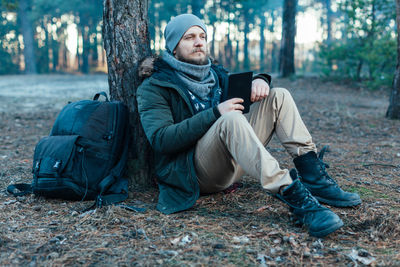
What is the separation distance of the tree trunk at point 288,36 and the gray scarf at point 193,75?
11.9 m

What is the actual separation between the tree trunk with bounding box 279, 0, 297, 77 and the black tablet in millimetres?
12097


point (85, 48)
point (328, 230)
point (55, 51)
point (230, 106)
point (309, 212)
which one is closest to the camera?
point (328, 230)

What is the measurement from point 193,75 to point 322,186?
4.49ft

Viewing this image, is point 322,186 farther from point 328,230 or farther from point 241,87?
point 241,87

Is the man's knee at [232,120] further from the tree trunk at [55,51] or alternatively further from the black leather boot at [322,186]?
the tree trunk at [55,51]

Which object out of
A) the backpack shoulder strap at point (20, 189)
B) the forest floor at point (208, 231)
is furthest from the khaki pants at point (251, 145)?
the backpack shoulder strap at point (20, 189)

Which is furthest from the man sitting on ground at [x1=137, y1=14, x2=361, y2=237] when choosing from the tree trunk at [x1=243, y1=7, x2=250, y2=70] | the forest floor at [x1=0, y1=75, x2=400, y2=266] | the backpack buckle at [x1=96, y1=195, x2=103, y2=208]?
the tree trunk at [x1=243, y1=7, x2=250, y2=70]

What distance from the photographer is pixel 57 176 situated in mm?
2984

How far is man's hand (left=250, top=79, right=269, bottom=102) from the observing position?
9.86ft

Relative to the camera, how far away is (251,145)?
2.54m

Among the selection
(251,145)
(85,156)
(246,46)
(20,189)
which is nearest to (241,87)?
(251,145)

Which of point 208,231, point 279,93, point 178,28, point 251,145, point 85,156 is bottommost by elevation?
point 208,231

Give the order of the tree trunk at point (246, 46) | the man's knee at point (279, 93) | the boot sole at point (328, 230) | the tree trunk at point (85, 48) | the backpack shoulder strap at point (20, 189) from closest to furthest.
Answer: the boot sole at point (328, 230) → the man's knee at point (279, 93) → the backpack shoulder strap at point (20, 189) → the tree trunk at point (246, 46) → the tree trunk at point (85, 48)

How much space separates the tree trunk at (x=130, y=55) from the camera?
→ 11.1 ft
